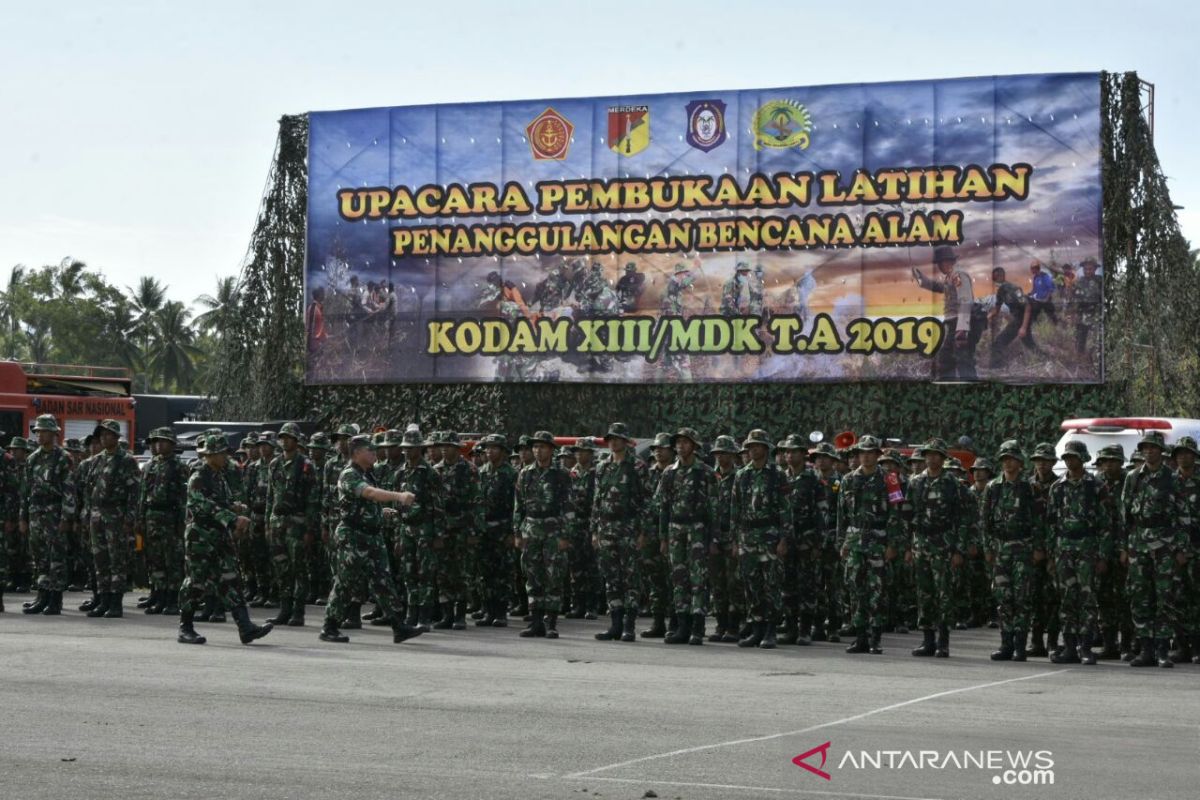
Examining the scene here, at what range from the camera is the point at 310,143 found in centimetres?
3400

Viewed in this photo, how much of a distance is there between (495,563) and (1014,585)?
5.75m

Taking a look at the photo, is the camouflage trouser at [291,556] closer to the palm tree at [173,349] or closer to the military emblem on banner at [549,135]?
the military emblem on banner at [549,135]

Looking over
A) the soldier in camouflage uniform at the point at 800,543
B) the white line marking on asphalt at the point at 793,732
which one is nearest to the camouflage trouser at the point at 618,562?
the soldier in camouflage uniform at the point at 800,543

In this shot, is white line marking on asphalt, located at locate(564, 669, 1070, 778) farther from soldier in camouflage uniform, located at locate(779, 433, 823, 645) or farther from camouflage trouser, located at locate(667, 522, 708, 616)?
camouflage trouser, located at locate(667, 522, 708, 616)

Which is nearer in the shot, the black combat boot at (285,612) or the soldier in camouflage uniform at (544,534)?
the soldier in camouflage uniform at (544,534)

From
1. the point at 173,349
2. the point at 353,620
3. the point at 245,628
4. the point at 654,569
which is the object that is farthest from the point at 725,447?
the point at 173,349

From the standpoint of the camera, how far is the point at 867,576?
15086 millimetres

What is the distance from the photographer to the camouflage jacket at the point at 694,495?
15688mm

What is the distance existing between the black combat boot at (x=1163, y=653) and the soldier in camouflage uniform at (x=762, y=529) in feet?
10.5

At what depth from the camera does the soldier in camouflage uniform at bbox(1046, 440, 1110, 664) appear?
47.0 feet

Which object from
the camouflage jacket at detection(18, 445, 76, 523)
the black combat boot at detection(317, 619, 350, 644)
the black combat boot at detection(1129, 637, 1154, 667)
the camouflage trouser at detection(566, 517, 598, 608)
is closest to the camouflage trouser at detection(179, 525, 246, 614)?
the black combat boot at detection(317, 619, 350, 644)

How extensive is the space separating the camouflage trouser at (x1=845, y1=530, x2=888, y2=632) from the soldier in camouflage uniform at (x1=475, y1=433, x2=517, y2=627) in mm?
4203

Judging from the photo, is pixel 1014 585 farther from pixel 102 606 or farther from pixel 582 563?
pixel 102 606

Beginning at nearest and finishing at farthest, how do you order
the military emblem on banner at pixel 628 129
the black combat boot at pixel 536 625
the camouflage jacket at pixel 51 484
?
the black combat boot at pixel 536 625 < the camouflage jacket at pixel 51 484 < the military emblem on banner at pixel 628 129
